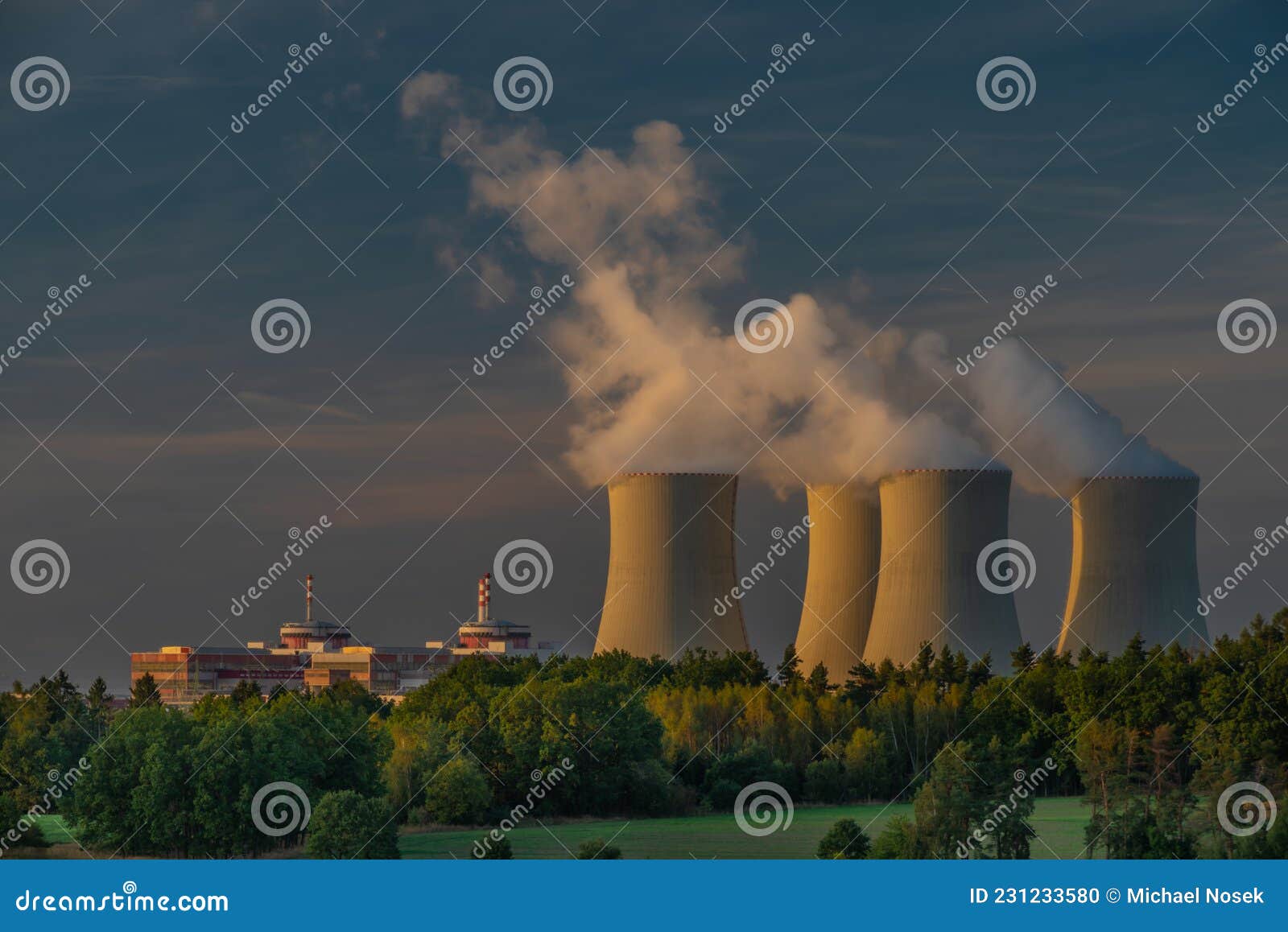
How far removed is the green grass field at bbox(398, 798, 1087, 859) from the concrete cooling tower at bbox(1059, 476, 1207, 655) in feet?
25.9

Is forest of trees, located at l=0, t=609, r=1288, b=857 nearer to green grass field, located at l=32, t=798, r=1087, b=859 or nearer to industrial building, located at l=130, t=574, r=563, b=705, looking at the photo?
green grass field, located at l=32, t=798, r=1087, b=859

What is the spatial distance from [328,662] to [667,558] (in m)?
47.8

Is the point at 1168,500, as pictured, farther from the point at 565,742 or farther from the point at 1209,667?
the point at 565,742

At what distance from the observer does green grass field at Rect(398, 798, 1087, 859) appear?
2936cm

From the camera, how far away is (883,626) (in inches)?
1716

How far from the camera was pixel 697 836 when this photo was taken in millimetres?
32031

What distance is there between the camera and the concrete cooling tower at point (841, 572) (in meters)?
46.0

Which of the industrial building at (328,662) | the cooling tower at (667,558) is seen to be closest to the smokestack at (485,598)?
the industrial building at (328,662)

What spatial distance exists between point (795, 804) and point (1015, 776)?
571cm

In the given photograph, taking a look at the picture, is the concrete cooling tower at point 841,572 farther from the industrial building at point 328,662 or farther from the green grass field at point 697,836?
the industrial building at point 328,662

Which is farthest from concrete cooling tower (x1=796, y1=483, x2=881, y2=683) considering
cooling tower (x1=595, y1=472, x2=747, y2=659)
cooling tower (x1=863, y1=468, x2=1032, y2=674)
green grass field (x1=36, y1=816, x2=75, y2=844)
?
green grass field (x1=36, y1=816, x2=75, y2=844)

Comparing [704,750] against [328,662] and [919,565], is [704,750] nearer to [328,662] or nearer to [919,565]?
[919,565]

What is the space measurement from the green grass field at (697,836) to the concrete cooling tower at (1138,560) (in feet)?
25.9

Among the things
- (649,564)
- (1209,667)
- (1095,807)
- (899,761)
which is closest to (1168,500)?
(1209,667)
